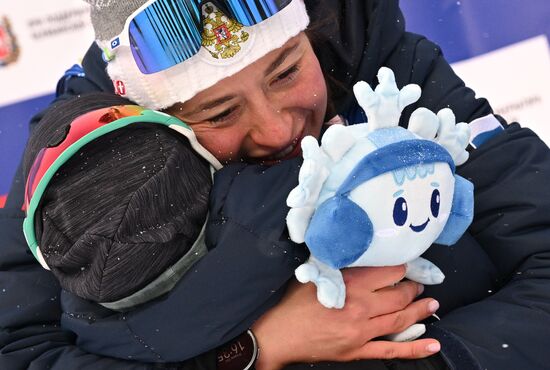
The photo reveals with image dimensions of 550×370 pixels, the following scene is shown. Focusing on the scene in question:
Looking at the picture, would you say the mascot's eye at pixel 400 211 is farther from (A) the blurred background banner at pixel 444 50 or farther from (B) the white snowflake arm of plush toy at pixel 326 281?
(A) the blurred background banner at pixel 444 50

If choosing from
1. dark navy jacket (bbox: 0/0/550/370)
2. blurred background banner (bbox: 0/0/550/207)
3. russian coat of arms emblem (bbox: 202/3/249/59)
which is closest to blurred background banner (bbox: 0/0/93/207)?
blurred background banner (bbox: 0/0/550/207)

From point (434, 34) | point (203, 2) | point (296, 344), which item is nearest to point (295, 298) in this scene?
point (296, 344)

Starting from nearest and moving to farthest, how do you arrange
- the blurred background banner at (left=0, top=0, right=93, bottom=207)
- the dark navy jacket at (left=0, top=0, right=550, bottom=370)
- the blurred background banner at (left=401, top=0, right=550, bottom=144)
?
the dark navy jacket at (left=0, top=0, right=550, bottom=370)
the blurred background banner at (left=401, top=0, right=550, bottom=144)
the blurred background banner at (left=0, top=0, right=93, bottom=207)

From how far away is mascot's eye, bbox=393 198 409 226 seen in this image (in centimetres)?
88

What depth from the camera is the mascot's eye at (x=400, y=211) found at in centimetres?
88

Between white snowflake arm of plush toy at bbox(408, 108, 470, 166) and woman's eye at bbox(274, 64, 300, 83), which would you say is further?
woman's eye at bbox(274, 64, 300, 83)

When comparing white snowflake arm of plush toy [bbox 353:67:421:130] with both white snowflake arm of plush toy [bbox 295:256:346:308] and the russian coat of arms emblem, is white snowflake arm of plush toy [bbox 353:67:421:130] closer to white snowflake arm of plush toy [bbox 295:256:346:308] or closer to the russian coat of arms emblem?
white snowflake arm of plush toy [bbox 295:256:346:308]

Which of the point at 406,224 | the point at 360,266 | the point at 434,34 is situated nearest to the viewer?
the point at 406,224

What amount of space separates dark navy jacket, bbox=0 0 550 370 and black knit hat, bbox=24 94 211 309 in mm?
37

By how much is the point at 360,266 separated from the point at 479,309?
224 mm

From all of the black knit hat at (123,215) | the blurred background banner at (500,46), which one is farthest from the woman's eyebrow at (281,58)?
the blurred background banner at (500,46)

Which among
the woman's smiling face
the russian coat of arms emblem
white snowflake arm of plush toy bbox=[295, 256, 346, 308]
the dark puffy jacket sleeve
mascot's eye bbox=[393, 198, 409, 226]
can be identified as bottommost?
the dark puffy jacket sleeve

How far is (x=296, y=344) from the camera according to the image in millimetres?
1062

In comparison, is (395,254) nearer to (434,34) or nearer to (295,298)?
(295,298)
